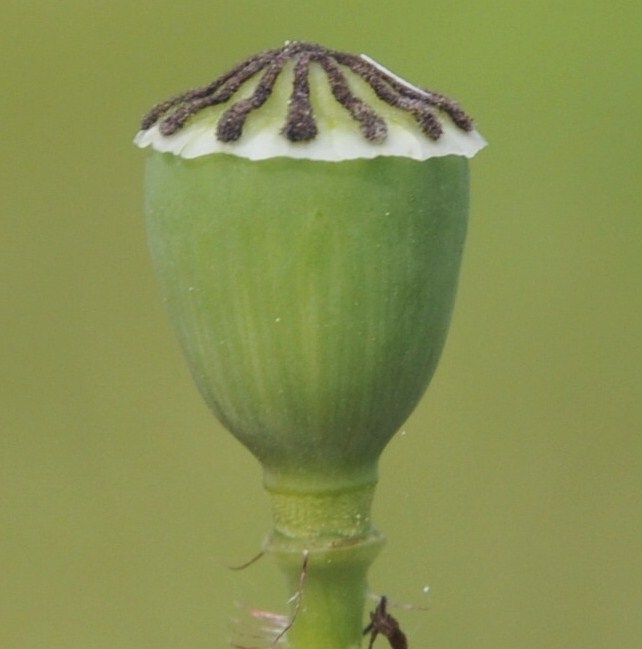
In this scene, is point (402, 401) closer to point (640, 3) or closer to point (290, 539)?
point (290, 539)

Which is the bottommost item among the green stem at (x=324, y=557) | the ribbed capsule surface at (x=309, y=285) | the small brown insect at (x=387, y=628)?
the small brown insect at (x=387, y=628)

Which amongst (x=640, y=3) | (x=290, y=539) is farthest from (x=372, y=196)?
(x=640, y=3)

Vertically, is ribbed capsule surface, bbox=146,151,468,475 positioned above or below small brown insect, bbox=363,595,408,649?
above

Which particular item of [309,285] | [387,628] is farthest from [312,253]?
[387,628]

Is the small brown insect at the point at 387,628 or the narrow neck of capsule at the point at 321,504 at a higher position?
the narrow neck of capsule at the point at 321,504

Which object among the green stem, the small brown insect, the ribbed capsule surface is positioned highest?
the ribbed capsule surface
